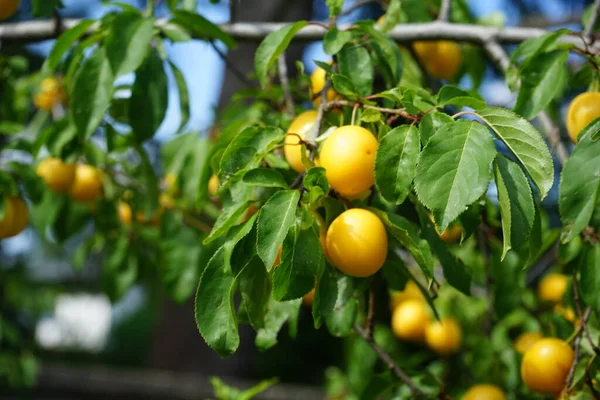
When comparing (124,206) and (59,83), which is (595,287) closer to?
(124,206)

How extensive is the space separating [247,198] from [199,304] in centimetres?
16

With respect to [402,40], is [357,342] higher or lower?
lower

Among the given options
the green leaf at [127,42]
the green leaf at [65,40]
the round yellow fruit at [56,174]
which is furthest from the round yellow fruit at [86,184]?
the green leaf at [127,42]

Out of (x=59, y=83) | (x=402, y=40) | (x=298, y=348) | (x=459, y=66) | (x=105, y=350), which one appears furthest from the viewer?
(x=105, y=350)

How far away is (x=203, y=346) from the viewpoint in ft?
13.3

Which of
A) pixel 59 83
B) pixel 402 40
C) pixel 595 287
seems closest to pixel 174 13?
pixel 402 40

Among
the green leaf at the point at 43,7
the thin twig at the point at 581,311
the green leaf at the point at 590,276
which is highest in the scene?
the green leaf at the point at 43,7

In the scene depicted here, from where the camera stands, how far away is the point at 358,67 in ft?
3.24

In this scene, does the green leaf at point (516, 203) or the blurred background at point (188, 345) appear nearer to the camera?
the green leaf at point (516, 203)

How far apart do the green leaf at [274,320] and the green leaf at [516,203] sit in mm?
434

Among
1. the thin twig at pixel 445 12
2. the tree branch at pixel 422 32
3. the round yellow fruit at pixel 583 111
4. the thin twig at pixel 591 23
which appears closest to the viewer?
the round yellow fruit at pixel 583 111

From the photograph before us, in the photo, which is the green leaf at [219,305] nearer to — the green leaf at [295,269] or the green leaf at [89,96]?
the green leaf at [295,269]

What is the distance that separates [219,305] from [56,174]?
1.06 metres

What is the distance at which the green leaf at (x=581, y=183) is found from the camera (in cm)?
78
